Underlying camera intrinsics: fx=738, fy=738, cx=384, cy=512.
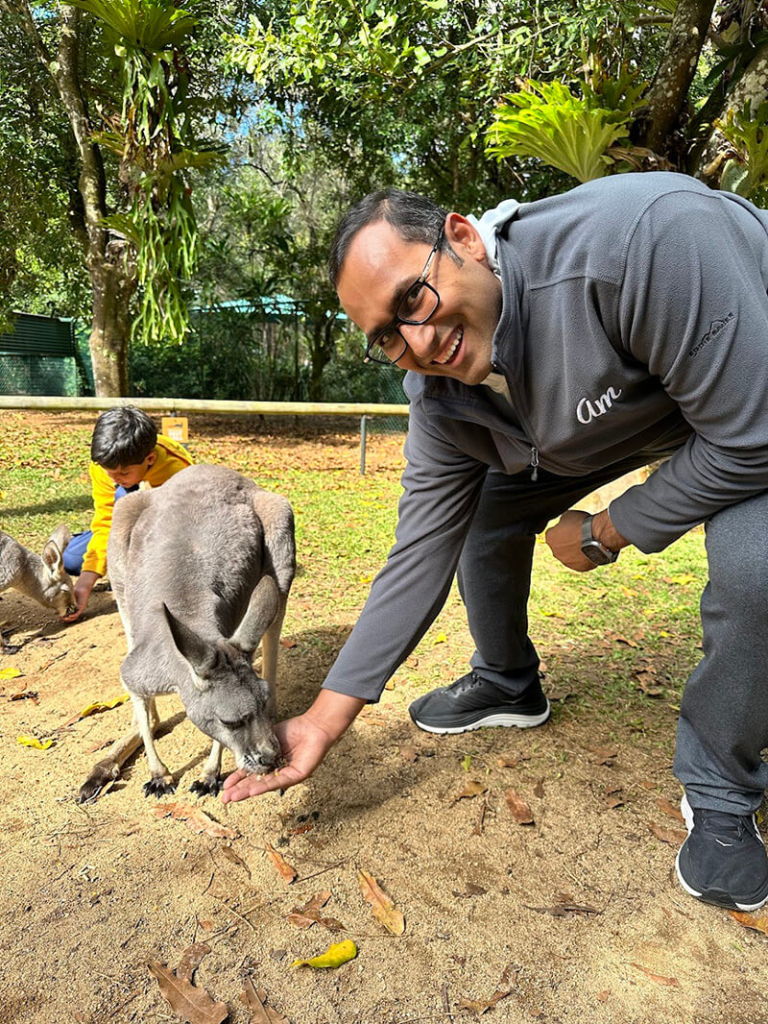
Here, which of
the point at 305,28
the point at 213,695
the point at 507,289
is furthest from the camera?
the point at 305,28

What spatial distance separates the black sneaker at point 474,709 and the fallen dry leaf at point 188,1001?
46.4 inches

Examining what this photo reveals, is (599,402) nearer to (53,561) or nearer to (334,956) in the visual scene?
(334,956)

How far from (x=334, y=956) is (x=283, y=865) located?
0.34 meters

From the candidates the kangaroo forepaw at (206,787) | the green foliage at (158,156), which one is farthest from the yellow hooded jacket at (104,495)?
the green foliage at (158,156)

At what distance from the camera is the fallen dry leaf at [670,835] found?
2.05 meters

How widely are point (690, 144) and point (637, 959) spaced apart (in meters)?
5.39

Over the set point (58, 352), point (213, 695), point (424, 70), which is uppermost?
point (424, 70)

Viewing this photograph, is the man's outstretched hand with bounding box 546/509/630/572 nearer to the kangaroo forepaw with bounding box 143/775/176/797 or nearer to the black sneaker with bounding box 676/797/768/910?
the black sneaker with bounding box 676/797/768/910

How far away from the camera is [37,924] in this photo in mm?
1744

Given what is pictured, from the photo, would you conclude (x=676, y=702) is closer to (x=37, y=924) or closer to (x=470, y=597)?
(x=470, y=597)

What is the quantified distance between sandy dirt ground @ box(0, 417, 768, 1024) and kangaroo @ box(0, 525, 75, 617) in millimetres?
848

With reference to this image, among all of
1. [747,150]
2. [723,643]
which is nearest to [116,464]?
[723,643]

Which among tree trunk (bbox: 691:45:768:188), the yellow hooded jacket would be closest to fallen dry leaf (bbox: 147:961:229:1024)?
the yellow hooded jacket

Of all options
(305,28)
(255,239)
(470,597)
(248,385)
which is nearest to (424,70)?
(305,28)
